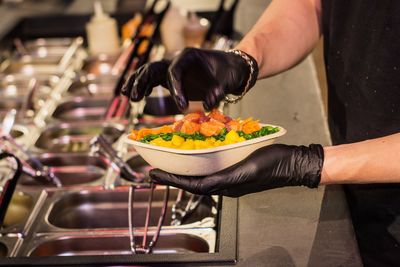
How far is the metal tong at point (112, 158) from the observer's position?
194 centimetres

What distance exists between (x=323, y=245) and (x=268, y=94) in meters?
0.95

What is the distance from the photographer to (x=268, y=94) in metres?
2.38

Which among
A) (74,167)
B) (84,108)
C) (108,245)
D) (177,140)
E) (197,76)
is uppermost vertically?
(197,76)

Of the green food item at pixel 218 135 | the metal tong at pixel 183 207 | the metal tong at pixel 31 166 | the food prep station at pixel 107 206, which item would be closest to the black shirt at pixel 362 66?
the food prep station at pixel 107 206

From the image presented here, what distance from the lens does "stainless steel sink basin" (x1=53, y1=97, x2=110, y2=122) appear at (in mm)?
2625

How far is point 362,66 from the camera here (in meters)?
1.75

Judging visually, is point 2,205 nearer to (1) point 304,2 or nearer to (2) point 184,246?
(2) point 184,246

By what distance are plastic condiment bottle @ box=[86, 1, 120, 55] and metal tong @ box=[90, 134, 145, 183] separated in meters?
1.10

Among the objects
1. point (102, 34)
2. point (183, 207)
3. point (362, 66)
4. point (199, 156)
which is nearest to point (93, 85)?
point (102, 34)

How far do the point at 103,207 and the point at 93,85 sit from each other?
931mm

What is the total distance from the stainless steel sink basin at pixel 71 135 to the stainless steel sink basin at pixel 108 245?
2.08ft

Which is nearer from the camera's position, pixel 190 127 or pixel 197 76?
pixel 190 127

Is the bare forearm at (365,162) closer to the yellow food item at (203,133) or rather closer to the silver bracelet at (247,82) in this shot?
the yellow food item at (203,133)

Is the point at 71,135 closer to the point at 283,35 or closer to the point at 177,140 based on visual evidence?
the point at 283,35
